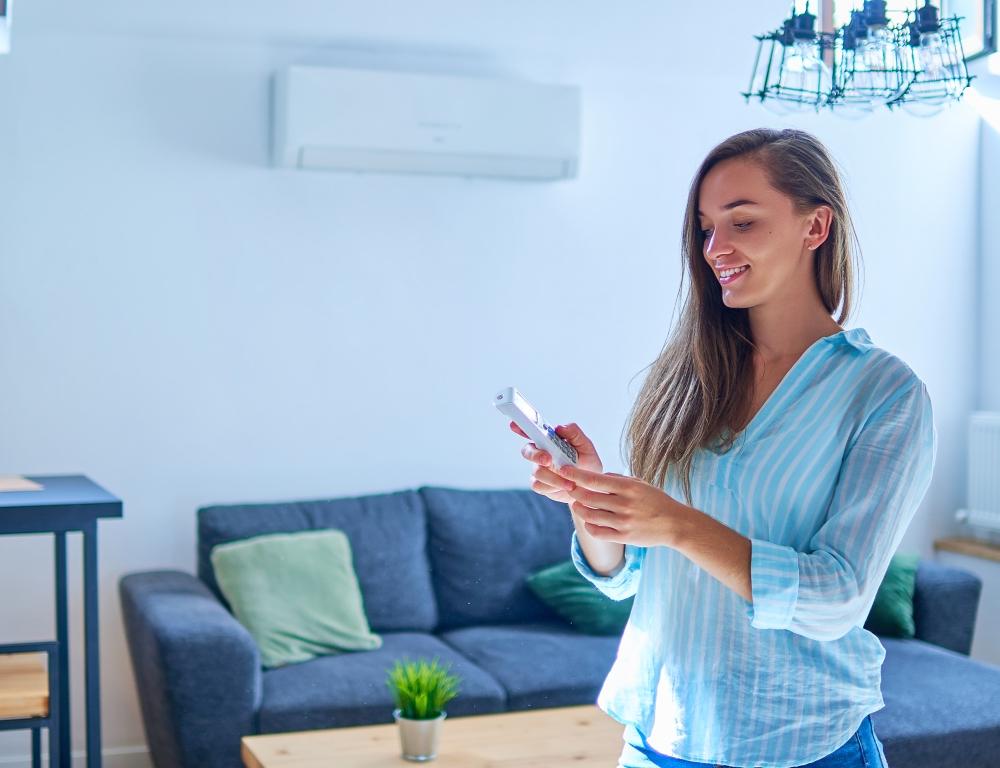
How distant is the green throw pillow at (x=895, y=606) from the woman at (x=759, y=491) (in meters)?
2.47

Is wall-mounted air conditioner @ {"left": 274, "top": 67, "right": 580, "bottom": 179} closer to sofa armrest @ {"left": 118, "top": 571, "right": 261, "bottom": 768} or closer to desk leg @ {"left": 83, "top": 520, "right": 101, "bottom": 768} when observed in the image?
sofa armrest @ {"left": 118, "top": 571, "right": 261, "bottom": 768}

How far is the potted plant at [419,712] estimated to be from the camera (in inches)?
101

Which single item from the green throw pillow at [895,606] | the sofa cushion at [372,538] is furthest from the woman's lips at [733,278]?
the green throw pillow at [895,606]

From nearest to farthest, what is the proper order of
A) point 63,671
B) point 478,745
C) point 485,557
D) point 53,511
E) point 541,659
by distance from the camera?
point 53,511 → point 63,671 → point 478,745 → point 541,659 → point 485,557

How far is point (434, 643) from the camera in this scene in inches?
141

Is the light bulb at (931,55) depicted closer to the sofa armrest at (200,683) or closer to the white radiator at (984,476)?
the sofa armrest at (200,683)

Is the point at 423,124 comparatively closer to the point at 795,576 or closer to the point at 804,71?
the point at 804,71

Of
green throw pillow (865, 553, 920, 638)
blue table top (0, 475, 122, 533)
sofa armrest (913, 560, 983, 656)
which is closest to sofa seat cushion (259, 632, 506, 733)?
blue table top (0, 475, 122, 533)

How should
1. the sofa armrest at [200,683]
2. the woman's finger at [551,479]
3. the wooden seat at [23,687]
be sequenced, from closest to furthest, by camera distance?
the woman's finger at [551,479], the wooden seat at [23,687], the sofa armrest at [200,683]

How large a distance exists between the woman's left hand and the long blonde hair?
0.20 m

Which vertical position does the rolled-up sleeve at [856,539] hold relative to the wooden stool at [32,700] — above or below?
above

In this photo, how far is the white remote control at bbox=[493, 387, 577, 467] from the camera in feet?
4.17

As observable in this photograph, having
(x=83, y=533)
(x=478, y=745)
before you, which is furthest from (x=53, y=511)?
(x=478, y=745)

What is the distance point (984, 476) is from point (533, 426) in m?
3.61
